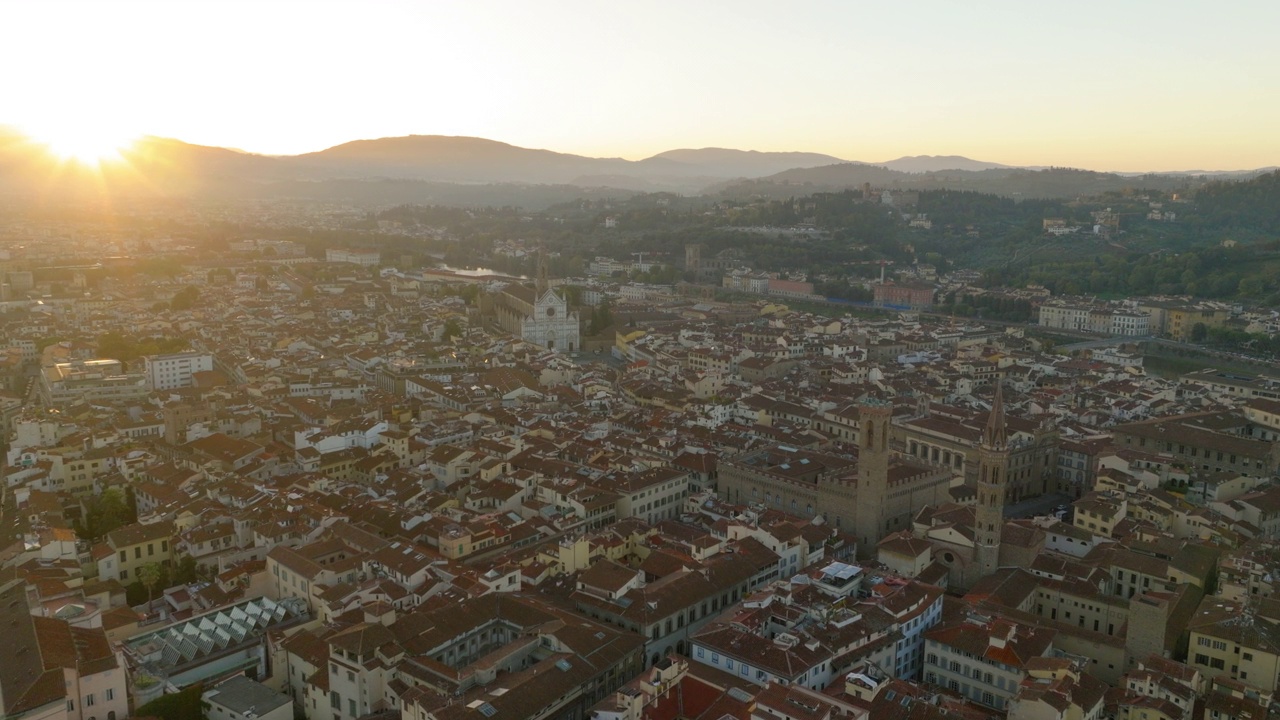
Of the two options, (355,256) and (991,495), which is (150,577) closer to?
(991,495)

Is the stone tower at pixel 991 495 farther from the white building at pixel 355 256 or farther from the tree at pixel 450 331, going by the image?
the white building at pixel 355 256

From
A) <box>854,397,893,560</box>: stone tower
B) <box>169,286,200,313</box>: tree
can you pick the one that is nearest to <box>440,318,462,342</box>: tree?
<box>169,286,200,313</box>: tree

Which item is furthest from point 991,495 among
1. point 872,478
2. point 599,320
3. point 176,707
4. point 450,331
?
point 599,320

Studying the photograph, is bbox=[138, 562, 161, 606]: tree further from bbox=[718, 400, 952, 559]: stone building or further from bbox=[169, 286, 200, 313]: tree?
bbox=[169, 286, 200, 313]: tree

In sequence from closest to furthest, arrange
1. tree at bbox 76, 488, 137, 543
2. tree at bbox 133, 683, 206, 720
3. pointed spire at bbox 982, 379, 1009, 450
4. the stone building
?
tree at bbox 133, 683, 206, 720 < pointed spire at bbox 982, 379, 1009, 450 < the stone building < tree at bbox 76, 488, 137, 543

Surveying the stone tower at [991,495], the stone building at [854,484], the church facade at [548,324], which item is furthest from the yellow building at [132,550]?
the church facade at [548,324]

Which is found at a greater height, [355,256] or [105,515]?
[355,256]
